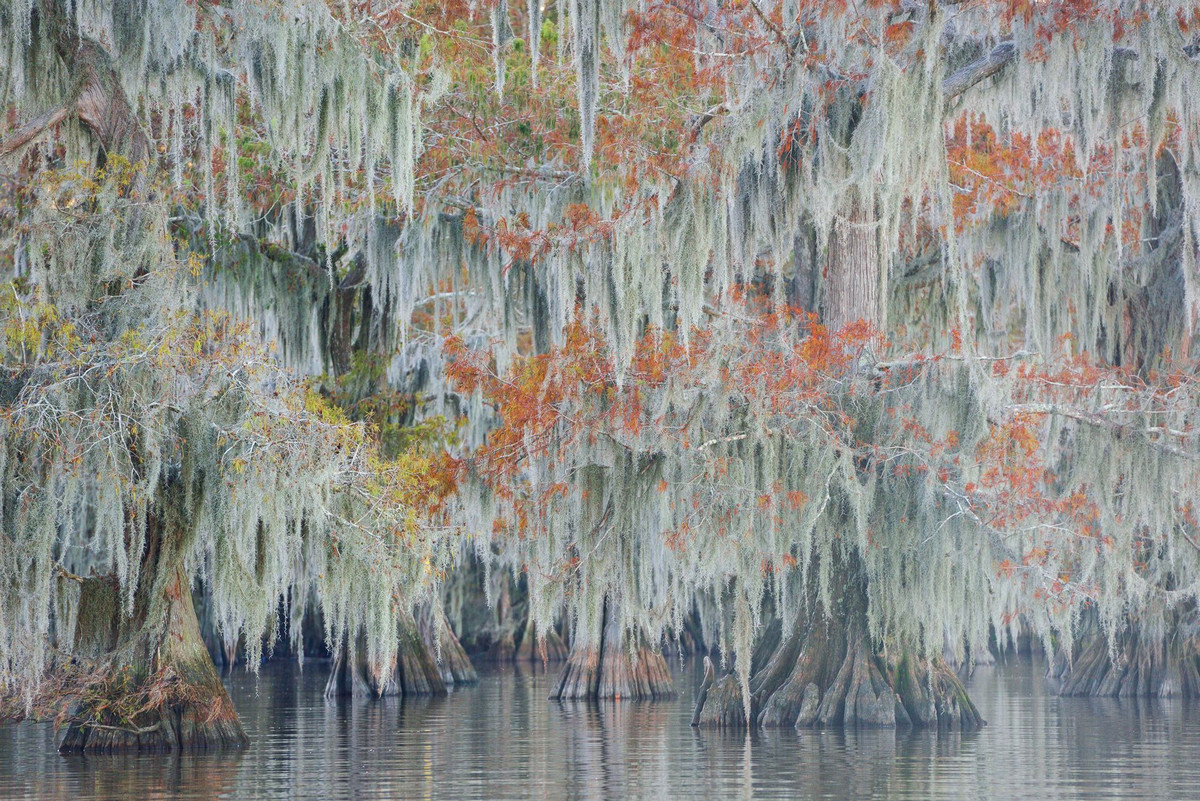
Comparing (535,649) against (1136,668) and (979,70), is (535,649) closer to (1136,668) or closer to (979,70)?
(1136,668)

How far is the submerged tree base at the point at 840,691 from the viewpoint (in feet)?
48.8

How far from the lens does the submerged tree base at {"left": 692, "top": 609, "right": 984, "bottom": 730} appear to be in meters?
14.9

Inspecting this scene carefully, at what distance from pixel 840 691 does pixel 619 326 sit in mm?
4012

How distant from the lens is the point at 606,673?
69.9 feet

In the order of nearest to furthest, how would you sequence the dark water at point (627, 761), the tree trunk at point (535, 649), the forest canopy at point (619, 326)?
the dark water at point (627, 761)
the forest canopy at point (619, 326)
the tree trunk at point (535, 649)

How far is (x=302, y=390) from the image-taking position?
12570 millimetres

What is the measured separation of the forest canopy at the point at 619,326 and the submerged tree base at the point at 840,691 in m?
0.04

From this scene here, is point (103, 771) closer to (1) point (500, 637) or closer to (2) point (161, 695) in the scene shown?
(2) point (161, 695)

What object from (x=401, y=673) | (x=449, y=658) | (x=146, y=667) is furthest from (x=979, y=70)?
(x=449, y=658)

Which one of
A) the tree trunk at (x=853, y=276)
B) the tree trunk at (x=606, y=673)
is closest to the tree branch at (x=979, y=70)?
the tree trunk at (x=853, y=276)

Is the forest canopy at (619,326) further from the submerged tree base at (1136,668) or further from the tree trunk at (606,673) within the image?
the tree trunk at (606,673)

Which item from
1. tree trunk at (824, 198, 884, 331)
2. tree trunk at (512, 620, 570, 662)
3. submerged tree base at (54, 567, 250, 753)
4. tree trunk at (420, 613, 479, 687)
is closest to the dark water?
submerged tree base at (54, 567, 250, 753)

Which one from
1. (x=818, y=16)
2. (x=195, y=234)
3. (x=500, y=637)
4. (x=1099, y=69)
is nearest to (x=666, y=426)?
(x=818, y=16)

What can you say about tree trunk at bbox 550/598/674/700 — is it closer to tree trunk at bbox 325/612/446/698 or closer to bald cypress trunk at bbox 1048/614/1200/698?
tree trunk at bbox 325/612/446/698
